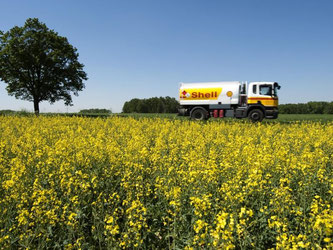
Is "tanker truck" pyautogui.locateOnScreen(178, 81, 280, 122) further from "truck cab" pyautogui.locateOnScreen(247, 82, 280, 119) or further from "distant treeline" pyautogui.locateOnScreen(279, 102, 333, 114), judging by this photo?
"distant treeline" pyautogui.locateOnScreen(279, 102, 333, 114)

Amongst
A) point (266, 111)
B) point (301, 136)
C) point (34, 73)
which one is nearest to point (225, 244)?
point (301, 136)

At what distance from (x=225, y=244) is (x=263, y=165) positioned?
239 cm

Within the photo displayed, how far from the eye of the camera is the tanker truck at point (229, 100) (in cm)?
1862

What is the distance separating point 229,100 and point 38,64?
2620 cm

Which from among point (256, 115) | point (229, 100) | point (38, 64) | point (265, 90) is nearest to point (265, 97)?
point (265, 90)

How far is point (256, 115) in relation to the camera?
19000mm

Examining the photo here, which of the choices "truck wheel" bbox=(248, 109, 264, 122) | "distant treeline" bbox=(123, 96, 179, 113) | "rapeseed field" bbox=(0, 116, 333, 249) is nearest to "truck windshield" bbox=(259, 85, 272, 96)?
"truck wheel" bbox=(248, 109, 264, 122)

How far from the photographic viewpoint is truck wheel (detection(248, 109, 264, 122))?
18609 mm

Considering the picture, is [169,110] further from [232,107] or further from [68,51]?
[232,107]

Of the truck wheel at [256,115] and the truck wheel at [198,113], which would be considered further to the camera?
the truck wheel at [198,113]

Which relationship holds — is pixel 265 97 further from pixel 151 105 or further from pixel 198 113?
pixel 151 105

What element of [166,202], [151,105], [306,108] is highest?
[151,105]

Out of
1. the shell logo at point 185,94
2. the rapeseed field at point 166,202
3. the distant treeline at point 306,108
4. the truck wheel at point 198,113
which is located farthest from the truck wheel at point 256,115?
the distant treeline at point 306,108

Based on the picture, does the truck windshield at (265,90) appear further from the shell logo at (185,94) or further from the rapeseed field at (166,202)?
the rapeseed field at (166,202)
